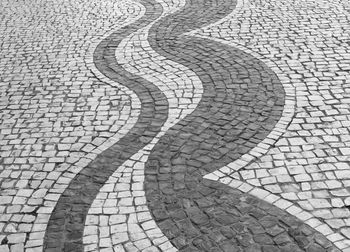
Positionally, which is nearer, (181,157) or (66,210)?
(66,210)

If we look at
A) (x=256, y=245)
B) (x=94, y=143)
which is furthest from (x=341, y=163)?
(x=94, y=143)

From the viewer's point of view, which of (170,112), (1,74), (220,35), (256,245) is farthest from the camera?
(220,35)

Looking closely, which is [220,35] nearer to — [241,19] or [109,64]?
[241,19]

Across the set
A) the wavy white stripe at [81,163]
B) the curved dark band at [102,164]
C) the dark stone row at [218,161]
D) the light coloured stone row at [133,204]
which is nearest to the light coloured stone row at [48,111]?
the wavy white stripe at [81,163]

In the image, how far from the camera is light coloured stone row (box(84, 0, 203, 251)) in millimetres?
4977

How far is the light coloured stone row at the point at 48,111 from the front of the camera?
5648 mm

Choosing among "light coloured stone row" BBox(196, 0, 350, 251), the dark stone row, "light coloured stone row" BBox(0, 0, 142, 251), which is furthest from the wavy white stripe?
"light coloured stone row" BBox(196, 0, 350, 251)

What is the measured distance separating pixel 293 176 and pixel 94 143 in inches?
109

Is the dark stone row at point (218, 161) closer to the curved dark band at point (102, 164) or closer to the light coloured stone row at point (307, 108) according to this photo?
the light coloured stone row at point (307, 108)

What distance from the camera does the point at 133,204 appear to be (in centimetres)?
550

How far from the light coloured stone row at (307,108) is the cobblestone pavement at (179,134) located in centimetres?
2

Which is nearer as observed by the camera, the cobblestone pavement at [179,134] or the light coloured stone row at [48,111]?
the cobblestone pavement at [179,134]

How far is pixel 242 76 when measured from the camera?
832cm

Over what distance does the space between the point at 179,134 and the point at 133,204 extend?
159cm
